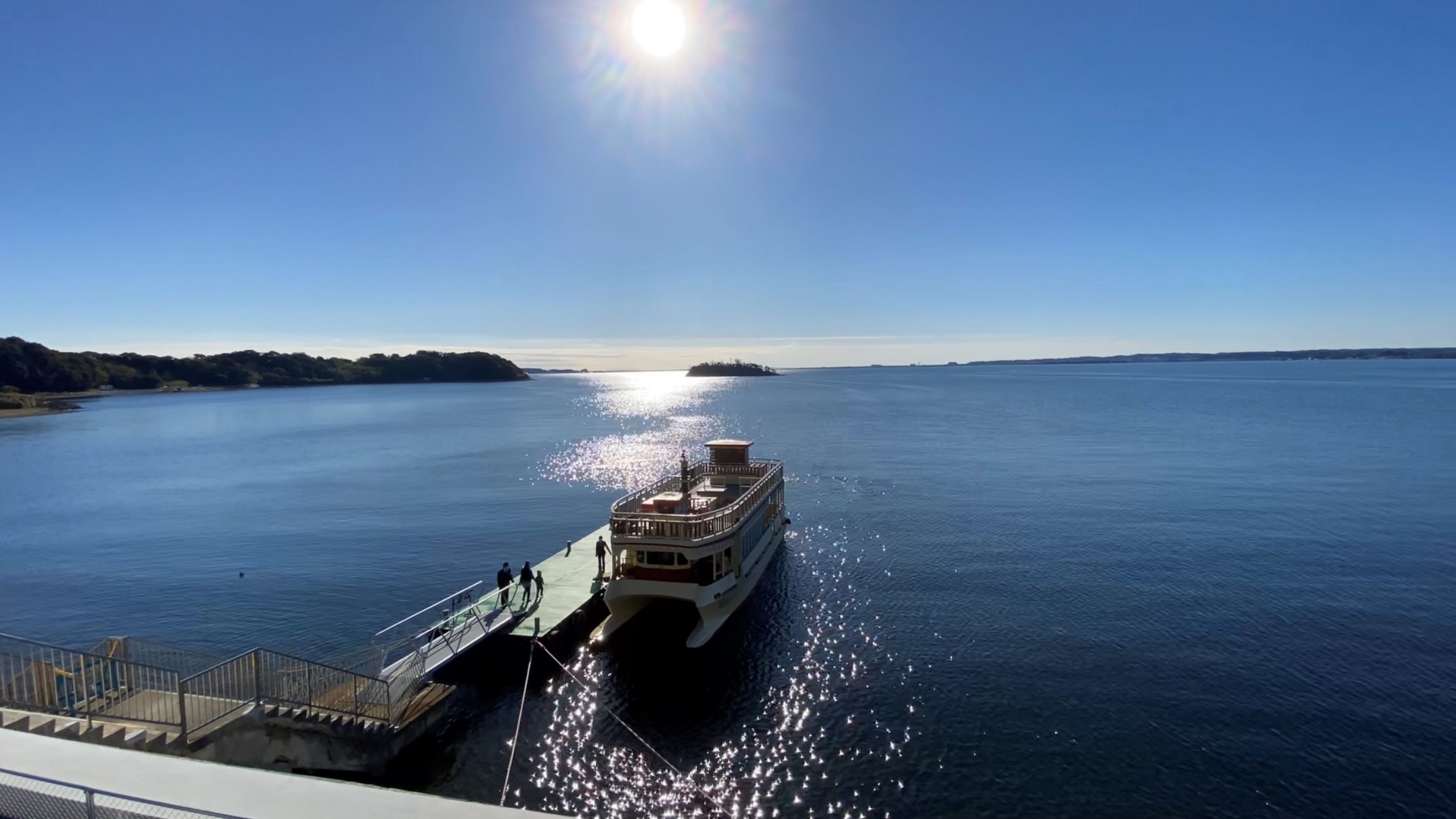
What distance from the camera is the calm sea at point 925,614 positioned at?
19375 millimetres

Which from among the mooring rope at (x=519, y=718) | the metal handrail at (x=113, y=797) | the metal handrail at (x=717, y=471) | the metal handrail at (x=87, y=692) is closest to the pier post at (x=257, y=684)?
the metal handrail at (x=87, y=692)

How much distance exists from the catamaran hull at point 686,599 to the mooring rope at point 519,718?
3152mm

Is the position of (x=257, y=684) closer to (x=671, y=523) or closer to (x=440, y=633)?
(x=440, y=633)

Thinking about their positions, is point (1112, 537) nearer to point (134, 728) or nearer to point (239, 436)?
point (134, 728)

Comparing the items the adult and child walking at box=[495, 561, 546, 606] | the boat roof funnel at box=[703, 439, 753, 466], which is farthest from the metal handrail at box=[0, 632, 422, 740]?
the boat roof funnel at box=[703, 439, 753, 466]

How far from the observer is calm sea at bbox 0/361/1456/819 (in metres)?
19.4

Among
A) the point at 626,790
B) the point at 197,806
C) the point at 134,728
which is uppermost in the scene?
the point at 197,806

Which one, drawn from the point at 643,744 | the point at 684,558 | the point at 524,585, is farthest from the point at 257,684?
the point at 684,558

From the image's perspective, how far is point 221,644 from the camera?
1136 inches

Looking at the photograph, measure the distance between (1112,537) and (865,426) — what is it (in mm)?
68935

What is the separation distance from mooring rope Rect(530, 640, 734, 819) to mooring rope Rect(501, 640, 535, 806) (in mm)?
48

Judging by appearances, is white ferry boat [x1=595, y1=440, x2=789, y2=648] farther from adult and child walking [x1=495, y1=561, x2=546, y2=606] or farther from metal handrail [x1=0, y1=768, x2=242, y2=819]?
metal handrail [x1=0, y1=768, x2=242, y2=819]

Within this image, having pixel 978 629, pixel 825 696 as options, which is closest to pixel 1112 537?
pixel 978 629

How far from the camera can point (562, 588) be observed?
1276 inches
